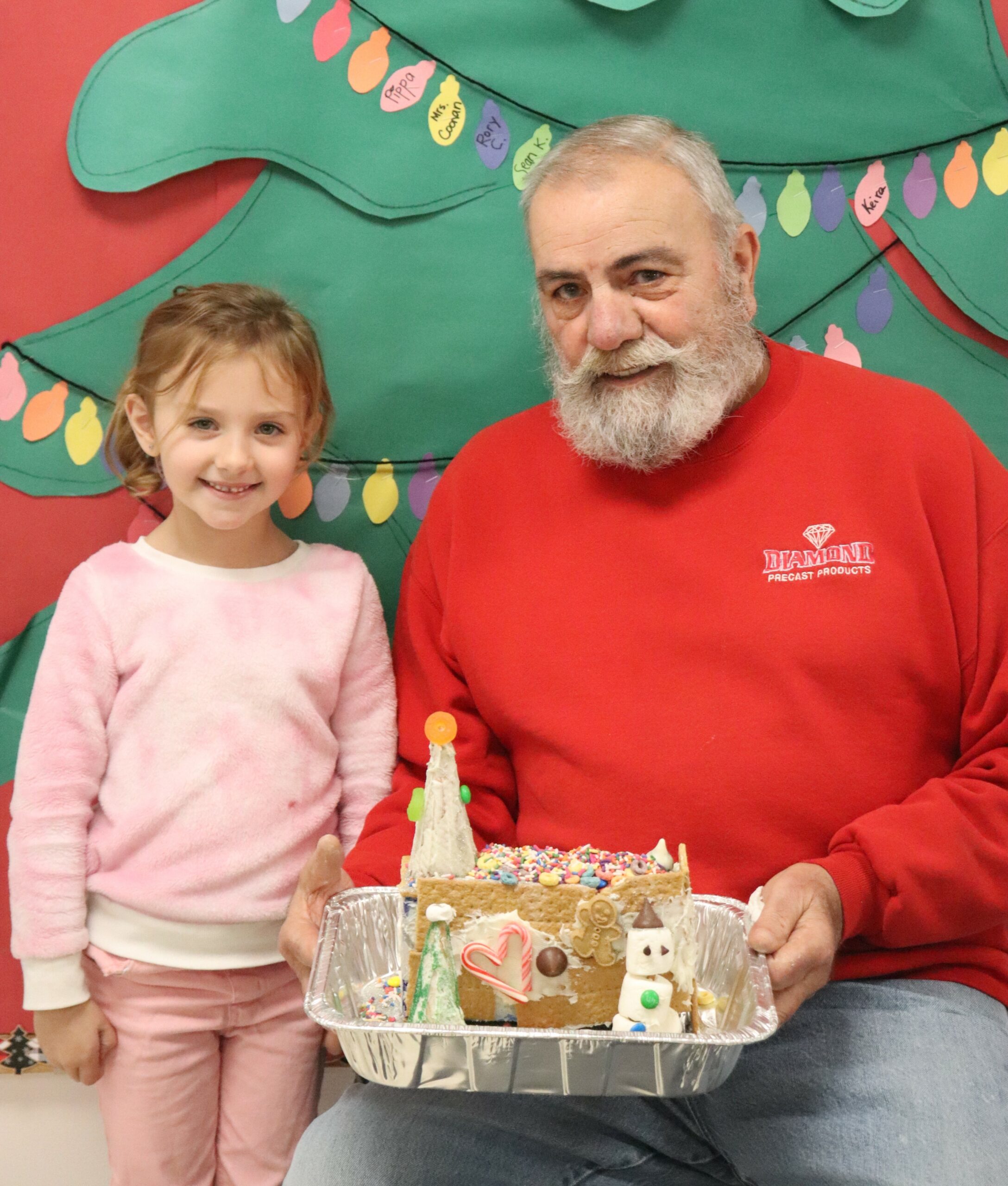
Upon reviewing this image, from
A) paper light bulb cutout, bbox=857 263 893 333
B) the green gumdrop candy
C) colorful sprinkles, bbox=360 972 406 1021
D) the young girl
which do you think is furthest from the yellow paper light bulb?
paper light bulb cutout, bbox=857 263 893 333

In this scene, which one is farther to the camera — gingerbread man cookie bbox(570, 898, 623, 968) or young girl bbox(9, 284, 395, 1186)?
young girl bbox(9, 284, 395, 1186)

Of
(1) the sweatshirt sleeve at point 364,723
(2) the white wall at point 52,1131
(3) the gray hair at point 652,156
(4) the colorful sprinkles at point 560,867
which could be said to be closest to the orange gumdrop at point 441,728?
(4) the colorful sprinkles at point 560,867

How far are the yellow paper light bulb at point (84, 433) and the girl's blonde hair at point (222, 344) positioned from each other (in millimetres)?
121

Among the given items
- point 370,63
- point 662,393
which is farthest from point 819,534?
point 370,63

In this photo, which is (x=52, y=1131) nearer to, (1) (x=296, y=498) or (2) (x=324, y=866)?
(2) (x=324, y=866)

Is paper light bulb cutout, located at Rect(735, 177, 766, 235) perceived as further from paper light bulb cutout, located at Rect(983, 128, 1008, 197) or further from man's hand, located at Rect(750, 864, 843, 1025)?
man's hand, located at Rect(750, 864, 843, 1025)

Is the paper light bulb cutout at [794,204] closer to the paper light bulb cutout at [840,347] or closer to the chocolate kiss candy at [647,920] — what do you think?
the paper light bulb cutout at [840,347]

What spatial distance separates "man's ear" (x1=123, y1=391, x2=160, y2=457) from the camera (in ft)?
5.76

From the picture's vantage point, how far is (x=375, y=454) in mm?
2029

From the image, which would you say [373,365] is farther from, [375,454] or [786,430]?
[786,430]

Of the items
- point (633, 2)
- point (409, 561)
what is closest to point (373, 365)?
point (409, 561)

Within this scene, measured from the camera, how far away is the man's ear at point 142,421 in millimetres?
1755

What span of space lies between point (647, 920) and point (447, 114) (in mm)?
1440

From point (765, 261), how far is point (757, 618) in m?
0.77
